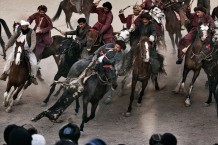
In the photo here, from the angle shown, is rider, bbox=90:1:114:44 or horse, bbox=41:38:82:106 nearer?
horse, bbox=41:38:82:106

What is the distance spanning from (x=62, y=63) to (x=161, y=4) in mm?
4009

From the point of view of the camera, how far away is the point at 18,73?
11.4 m

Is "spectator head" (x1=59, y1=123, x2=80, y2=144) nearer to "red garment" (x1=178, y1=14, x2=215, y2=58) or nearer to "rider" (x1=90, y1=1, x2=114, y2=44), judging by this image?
"red garment" (x1=178, y1=14, x2=215, y2=58)

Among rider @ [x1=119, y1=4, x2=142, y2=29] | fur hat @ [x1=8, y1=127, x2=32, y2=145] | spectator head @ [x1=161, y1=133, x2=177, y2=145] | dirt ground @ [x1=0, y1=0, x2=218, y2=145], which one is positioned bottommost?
dirt ground @ [x1=0, y1=0, x2=218, y2=145]

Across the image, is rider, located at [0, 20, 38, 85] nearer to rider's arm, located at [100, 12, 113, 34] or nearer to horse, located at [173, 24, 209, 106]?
rider's arm, located at [100, 12, 113, 34]

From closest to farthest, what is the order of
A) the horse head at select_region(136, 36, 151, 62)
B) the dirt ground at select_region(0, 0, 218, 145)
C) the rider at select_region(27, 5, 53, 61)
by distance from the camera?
1. the dirt ground at select_region(0, 0, 218, 145)
2. the horse head at select_region(136, 36, 151, 62)
3. the rider at select_region(27, 5, 53, 61)

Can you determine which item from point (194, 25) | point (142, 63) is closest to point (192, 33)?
point (194, 25)

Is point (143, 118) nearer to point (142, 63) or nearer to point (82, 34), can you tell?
point (142, 63)

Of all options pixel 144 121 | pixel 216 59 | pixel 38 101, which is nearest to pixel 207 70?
pixel 216 59

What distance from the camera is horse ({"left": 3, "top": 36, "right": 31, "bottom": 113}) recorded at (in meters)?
11.2

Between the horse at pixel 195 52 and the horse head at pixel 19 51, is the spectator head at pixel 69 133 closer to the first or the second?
the horse head at pixel 19 51

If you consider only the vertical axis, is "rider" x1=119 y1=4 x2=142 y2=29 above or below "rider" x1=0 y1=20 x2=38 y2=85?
above

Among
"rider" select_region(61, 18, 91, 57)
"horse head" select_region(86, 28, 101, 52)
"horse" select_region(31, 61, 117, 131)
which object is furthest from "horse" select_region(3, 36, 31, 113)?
"horse head" select_region(86, 28, 101, 52)

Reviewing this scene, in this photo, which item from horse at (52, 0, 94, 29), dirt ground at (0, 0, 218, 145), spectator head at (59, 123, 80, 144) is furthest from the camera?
horse at (52, 0, 94, 29)
